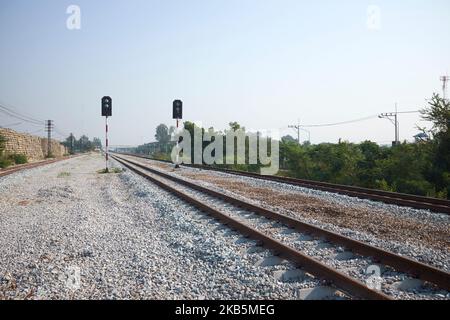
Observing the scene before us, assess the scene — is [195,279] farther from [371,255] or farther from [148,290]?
[371,255]

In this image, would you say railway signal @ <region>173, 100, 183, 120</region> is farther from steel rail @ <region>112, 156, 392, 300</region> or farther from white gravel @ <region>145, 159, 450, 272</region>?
steel rail @ <region>112, 156, 392, 300</region>

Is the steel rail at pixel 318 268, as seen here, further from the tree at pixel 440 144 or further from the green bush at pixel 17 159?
the green bush at pixel 17 159

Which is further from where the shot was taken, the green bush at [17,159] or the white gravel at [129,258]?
the green bush at [17,159]

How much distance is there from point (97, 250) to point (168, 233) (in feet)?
4.97

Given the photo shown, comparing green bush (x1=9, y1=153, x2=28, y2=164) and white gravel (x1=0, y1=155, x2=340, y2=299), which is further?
green bush (x1=9, y1=153, x2=28, y2=164)

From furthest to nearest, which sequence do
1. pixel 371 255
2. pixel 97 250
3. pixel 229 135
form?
1. pixel 229 135
2. pixel 97 250
3. pixel 371 255

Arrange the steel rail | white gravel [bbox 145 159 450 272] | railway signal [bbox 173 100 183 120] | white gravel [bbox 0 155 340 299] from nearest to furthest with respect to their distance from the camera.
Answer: the steel rail → white gravel [bbox 0 155 340 299] → white gravel [bbox 145 159 450 272] → railway signal [bbox 173 100 183 120]

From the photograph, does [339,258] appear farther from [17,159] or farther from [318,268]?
[17,159]

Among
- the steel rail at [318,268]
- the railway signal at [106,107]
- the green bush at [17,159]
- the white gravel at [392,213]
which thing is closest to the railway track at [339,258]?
the steel rail at [318,268]

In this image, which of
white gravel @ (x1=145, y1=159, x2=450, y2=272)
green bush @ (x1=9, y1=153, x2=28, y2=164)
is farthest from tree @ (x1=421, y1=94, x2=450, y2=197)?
green bush @ (x1=9, y1=153, x2=28, y2=164)

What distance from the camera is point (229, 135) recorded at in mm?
35000

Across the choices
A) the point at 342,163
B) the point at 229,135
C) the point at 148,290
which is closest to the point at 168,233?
the point at 148,290

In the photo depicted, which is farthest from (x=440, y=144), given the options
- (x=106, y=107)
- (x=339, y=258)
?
(x=106, y=107)
